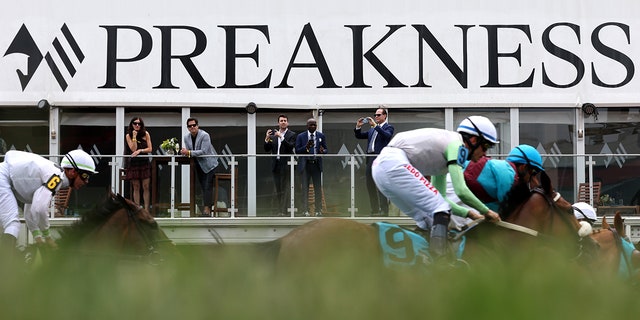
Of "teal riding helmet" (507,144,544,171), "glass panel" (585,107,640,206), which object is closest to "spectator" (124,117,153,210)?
"glass panel" (585,107,640,206)

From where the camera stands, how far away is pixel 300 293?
4.75ft

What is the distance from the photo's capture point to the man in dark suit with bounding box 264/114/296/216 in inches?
567

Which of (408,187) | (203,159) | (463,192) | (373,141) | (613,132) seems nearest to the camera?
(463,192)

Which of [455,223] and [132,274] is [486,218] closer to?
[455,223]

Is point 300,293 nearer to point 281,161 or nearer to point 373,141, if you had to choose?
point 281,161

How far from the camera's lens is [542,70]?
19031 mm

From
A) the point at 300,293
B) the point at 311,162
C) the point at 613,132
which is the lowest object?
the point at 300,293

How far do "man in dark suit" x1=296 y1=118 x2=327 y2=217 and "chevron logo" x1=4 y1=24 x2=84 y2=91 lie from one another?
18.3 feet

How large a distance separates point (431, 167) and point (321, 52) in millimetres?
12758

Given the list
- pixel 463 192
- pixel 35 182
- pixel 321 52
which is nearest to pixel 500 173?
pixel 463 192

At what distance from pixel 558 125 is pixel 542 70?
3.37 ft

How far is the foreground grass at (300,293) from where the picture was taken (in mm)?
1331

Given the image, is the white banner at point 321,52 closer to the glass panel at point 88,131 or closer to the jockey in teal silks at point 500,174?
the glass panel at point 88,131

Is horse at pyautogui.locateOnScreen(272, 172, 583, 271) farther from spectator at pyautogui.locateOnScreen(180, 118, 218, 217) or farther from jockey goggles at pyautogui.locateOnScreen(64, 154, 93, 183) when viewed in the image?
spectator at pyautogui.locateOnScreen(180, 118, 218, 217)
